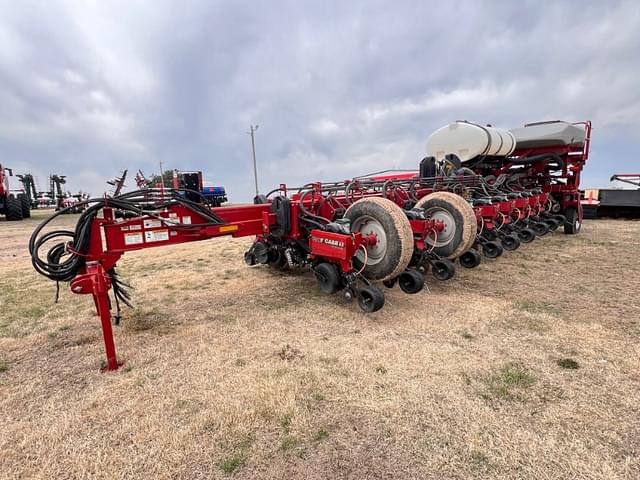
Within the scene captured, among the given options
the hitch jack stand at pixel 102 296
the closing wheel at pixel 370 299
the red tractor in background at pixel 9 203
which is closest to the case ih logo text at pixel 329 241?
the closing wheel at pixel 370 299

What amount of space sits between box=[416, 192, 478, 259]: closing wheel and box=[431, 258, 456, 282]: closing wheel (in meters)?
0.25

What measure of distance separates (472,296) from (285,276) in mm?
2367

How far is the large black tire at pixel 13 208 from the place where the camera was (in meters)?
14.6

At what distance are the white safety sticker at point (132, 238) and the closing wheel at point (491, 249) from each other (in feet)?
16.4

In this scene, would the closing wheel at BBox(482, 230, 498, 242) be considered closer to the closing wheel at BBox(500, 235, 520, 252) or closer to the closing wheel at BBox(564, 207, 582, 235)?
the closing wheel at BBox(500, 235, 520, 252)

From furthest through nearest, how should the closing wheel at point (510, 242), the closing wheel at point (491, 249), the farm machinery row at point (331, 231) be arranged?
the closing wheel at point (510, 242)
the closing wheel at point (491, 249)
the farm machinery row at point (331, 231)

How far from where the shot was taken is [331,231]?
353 cm

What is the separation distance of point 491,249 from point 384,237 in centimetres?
309

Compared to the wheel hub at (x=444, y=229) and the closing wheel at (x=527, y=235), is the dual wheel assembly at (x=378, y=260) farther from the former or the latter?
the closing wheel at (x=527, y=235)

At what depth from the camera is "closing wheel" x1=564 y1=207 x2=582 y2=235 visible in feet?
27.5

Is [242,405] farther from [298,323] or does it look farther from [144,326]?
[144,326]

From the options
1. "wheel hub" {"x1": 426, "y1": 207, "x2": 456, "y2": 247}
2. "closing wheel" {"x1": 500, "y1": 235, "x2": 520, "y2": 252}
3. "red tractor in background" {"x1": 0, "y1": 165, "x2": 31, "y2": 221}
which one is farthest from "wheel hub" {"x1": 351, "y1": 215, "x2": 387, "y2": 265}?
"red tractor in background" {"x1": 0, "y1": 165, "x2": 31, "y2": 221}

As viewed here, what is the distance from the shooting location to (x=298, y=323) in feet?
10.9

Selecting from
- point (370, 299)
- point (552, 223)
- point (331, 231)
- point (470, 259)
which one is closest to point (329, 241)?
point (331, 231)
